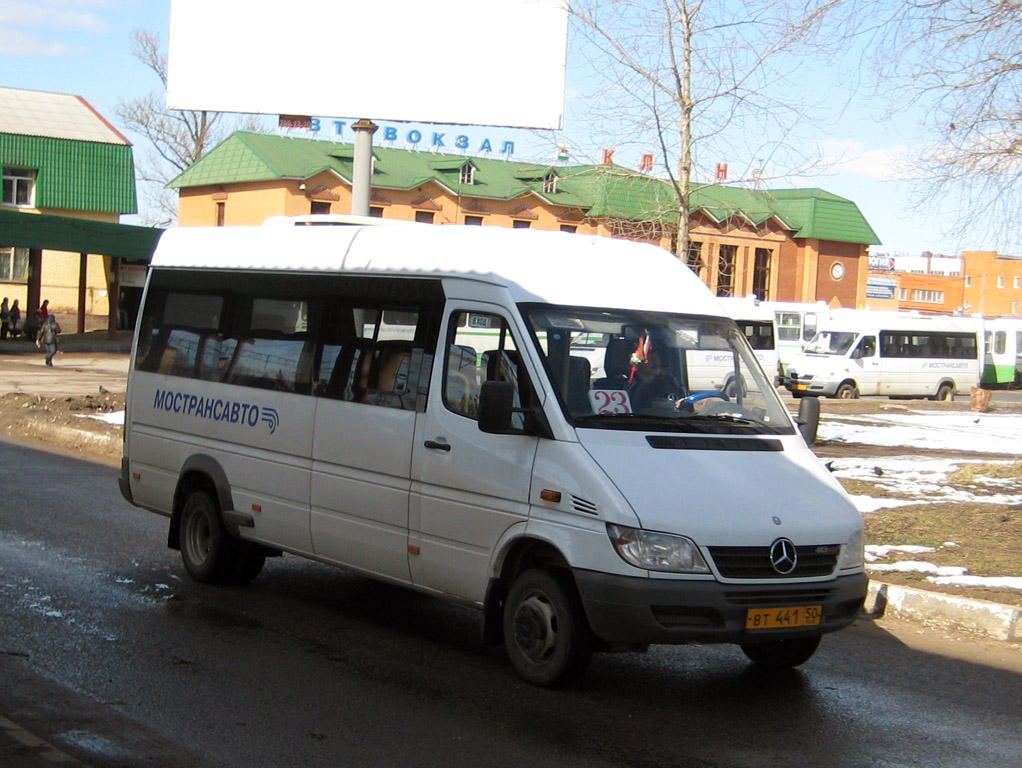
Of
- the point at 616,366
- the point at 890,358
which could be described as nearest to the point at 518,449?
the point at 616,366

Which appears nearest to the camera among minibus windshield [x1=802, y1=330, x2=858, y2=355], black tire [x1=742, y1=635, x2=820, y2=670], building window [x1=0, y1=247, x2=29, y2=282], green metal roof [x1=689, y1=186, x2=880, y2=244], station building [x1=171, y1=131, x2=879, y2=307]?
black tire [x1=742, y1=635, x2=820, y2=670]

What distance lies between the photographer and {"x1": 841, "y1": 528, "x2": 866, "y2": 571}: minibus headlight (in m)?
6.57

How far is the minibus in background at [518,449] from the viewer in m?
6.18

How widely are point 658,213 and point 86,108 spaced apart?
150 feet

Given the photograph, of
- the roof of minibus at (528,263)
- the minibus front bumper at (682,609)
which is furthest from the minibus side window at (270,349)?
the minibus front bumper at (682,609)

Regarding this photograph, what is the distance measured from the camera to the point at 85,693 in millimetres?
6160

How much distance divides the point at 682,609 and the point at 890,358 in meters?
37.0

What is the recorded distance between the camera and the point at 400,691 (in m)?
6.42

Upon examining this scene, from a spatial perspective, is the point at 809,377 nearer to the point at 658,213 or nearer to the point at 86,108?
the point at 658,213

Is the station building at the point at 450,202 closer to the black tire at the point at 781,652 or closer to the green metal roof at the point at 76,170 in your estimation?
the green metal roof at the point at 76,170

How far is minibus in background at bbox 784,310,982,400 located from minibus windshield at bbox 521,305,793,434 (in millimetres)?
30594

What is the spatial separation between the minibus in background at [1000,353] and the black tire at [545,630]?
168 feet

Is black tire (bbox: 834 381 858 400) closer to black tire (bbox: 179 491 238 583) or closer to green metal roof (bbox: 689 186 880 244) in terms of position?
green metal roof (bbox: 689 186 880 244)

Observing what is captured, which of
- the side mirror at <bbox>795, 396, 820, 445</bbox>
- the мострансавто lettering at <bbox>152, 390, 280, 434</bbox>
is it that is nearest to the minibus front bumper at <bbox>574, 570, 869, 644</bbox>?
the side mirror at <bbox>795, 396, 820, 445</bbox>
